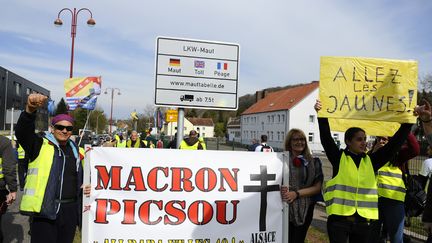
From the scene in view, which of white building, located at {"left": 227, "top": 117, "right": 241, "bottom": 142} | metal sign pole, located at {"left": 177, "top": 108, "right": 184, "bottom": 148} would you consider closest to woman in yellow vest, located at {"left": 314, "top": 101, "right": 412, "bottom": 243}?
metal sign pole, located at {"left": 177, "top": 108, "right": 184, "bottom": 148}

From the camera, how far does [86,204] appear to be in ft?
12.2

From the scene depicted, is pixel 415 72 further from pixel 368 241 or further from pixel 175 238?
pixel 175 238

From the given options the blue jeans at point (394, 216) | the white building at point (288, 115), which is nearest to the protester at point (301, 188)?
the blue jeans at point (394, 216)

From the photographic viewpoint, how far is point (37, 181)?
359 centimetres

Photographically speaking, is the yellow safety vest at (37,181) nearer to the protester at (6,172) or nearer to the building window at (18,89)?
the protester at (6,172)

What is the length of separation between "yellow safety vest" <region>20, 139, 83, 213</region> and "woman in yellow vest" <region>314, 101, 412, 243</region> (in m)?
2.78

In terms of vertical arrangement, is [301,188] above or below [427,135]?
below

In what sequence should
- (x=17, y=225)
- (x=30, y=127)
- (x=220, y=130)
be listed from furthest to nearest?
(x=220, y=130) → (x=17, y=225) → (x=30, y=127)

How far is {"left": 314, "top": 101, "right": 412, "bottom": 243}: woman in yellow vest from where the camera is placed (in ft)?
12.1

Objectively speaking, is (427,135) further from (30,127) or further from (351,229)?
(30,127)

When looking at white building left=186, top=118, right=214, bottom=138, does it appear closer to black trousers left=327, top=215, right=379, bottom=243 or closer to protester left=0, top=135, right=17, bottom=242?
protester left=0, top=135, right=17, bottom=242

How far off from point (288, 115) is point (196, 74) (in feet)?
169

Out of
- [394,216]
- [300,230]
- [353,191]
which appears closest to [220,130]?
[394,216]

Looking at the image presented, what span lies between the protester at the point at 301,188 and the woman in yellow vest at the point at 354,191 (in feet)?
0.97
